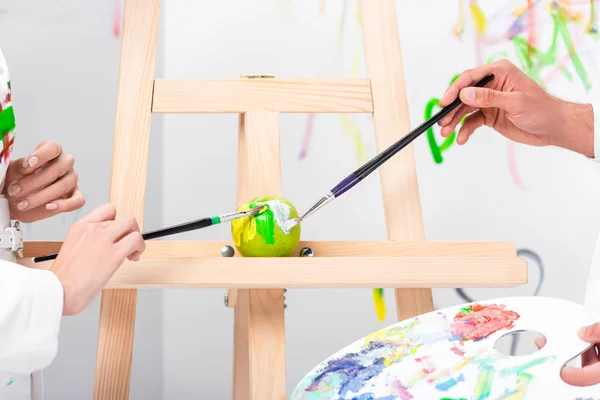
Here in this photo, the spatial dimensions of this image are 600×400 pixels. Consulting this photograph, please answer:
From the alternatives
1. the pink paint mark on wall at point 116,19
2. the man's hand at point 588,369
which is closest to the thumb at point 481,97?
the man's hand at point 588,369

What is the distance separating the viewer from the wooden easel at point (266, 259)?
2.70 ft

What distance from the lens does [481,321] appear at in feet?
2.61

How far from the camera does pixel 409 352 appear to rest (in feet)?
2.59

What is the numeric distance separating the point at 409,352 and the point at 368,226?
0.93m

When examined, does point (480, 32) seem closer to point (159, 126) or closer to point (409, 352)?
point (159, 126)

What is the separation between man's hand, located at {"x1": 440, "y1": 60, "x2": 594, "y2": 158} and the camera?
109 cm

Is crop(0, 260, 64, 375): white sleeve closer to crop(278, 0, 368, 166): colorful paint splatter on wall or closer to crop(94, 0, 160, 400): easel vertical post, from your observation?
crop(94, 0, 160, 400): easel vertical post

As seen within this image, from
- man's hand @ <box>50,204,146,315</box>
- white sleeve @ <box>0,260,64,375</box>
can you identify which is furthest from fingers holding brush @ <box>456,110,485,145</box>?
A: white sleeve @ <box>0,260,64,375</box>

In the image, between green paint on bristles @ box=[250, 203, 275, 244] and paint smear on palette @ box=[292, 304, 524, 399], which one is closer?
paint smear on palette @ box=[292, 304, 524, 399]

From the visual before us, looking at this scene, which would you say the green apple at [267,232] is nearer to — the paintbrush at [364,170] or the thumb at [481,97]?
the paintbrush at [364,170]

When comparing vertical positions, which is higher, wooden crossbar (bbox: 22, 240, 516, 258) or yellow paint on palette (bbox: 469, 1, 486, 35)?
yellow paint on palette (bbox: 469, 1, 486, 35)

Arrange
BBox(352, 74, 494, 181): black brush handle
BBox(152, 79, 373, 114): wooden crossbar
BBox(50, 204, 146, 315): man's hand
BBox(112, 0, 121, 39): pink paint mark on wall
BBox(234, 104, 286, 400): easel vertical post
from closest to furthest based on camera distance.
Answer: BBox(50, 204, 146, 315): man's hand → BBox(234, 104, 286, 400): easel vertical post → BBox(352, 74, 494, 181): black brush handle → BBox(152, 79, 373, 114): wooden crossbar → BBox(112, 0, 121, 39): pink paint mark on wall

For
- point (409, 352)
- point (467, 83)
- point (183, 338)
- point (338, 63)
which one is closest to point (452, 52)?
point (338, 63)

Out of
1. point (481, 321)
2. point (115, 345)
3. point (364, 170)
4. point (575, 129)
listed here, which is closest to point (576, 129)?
point (575, 129)
